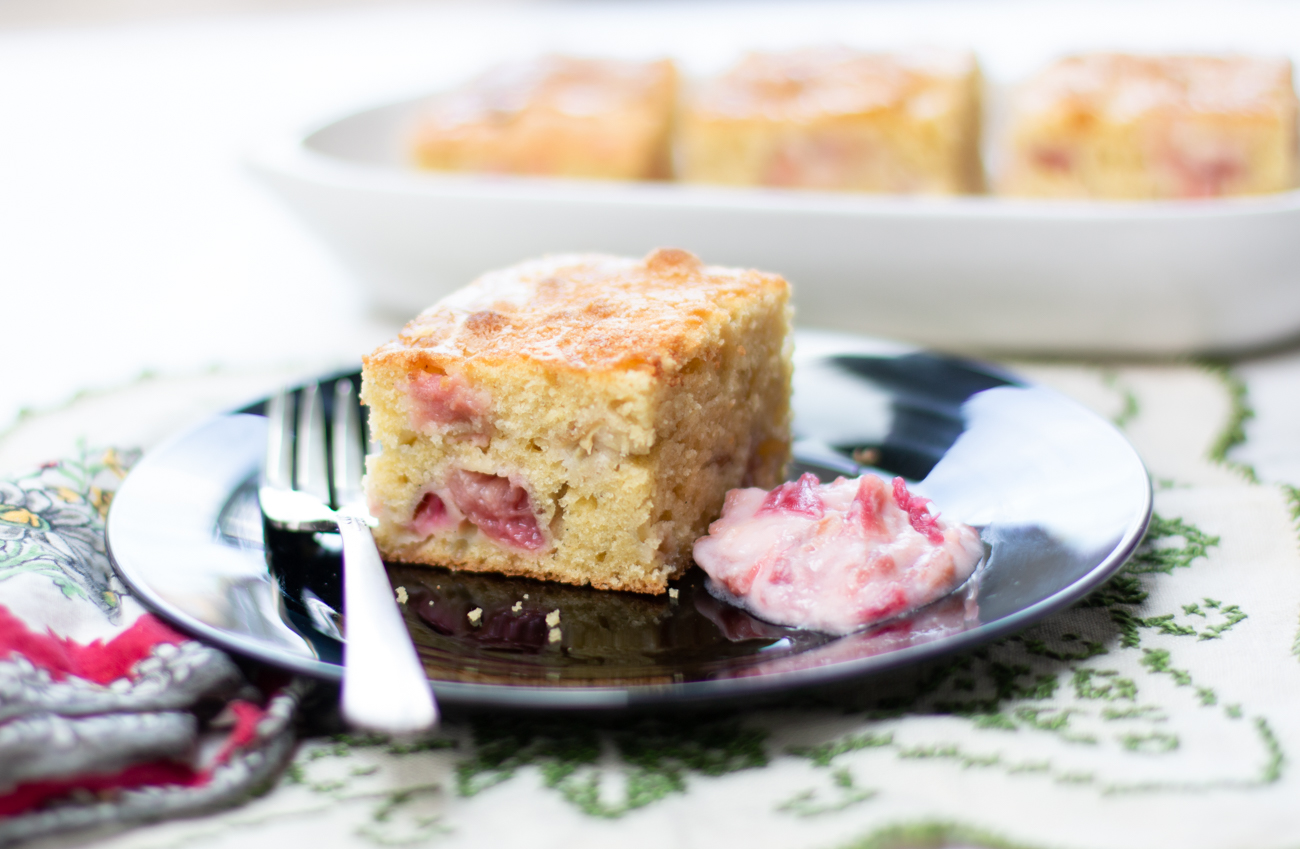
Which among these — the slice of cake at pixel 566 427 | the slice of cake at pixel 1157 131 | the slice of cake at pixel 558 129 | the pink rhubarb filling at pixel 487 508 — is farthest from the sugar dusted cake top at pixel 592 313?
the slice of cake at pixel 1157 131

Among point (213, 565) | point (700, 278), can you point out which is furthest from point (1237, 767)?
point (213, 565)

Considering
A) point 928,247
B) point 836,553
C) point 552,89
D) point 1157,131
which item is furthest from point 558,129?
point 836,553

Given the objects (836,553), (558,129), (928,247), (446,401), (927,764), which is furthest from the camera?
(558,129)

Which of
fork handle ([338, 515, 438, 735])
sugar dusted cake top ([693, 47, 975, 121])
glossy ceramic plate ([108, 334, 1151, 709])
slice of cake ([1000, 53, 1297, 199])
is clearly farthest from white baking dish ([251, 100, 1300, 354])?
fork handle ([338, 515, 438, 735])

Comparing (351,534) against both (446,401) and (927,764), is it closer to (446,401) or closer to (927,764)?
(446,401)

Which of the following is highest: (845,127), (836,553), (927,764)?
(845,127)

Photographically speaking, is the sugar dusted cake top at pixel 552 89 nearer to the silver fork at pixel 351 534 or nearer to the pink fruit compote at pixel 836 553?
the silver fork at pixel 351 534

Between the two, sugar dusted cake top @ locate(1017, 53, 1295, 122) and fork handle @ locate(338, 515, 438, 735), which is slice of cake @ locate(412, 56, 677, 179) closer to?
sugar dusted cake top @ locate(1017, 53, 1295, 122)
